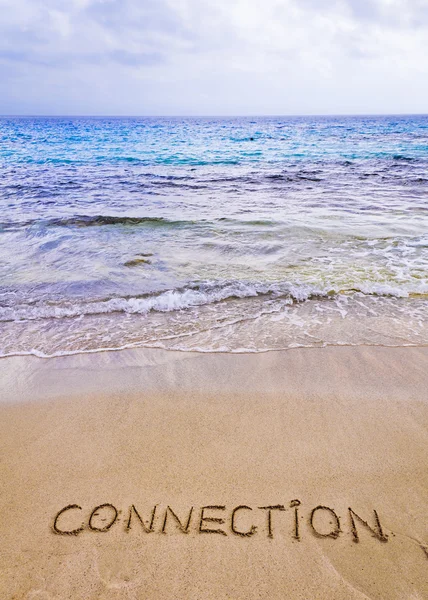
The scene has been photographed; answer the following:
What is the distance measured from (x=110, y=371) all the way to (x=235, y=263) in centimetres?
320

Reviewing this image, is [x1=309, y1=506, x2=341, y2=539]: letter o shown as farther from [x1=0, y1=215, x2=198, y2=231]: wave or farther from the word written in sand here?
[x1=0, y1=215, x2=198, y2=231]: wave

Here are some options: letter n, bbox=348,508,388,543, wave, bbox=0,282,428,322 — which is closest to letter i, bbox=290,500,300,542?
letter n, bbox=348,508,388,543

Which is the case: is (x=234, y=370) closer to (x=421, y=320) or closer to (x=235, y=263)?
(x=421, y=320)

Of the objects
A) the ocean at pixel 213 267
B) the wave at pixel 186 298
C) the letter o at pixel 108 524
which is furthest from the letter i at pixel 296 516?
the wave at pixel 186 298

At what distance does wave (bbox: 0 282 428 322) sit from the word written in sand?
105 inches

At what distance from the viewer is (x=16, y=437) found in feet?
8.60

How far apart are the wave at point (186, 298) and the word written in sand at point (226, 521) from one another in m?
2.66

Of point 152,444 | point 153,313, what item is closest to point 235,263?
point 153,313

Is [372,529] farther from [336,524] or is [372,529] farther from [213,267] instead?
[213,267]

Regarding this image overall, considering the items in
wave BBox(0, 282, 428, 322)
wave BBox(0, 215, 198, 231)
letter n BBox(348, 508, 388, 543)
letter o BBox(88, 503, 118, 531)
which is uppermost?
wave BBox(0, 215, 198, 231)

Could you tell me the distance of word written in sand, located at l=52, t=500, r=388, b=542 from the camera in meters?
1.96

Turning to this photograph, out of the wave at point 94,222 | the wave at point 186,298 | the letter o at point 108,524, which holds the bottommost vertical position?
the letter o at point 108,524

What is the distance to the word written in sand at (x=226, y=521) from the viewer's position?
196 centimetres

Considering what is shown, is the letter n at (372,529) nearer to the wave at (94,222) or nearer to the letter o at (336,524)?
the letter o at (336,524)
